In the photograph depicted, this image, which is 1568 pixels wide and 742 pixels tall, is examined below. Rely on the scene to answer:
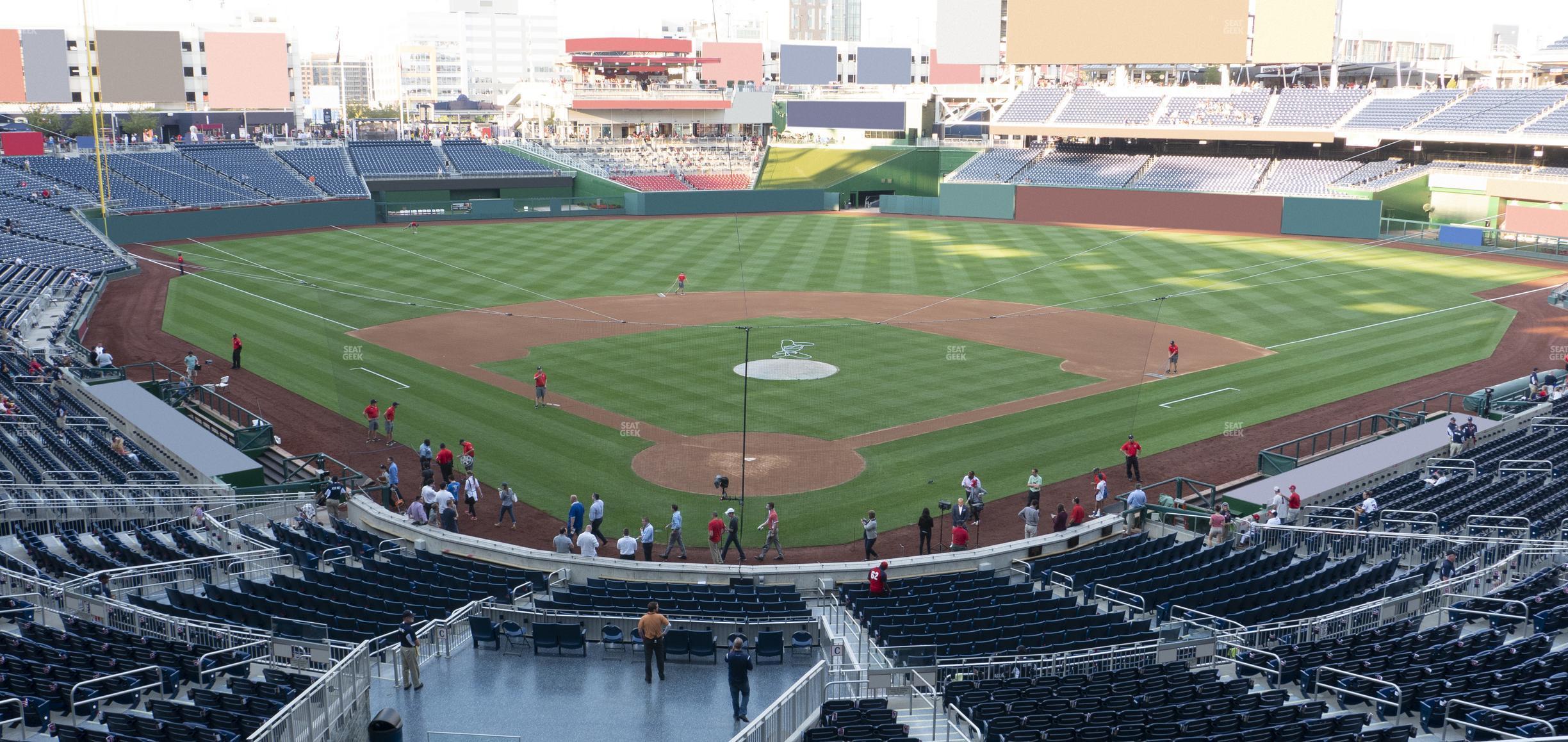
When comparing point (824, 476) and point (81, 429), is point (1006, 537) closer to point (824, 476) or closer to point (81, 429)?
point (824, 476)

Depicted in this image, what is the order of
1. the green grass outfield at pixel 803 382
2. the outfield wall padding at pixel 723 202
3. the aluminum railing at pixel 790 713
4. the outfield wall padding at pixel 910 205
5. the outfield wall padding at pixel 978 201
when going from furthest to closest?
the outfield wall padding at pixel 910 205
the outfield wall padding at pixel 723 202
the outfield wall padding at pixel 978 201
the green grass outfield at pixel 803 382
the aluminum railing at pixel 790 713

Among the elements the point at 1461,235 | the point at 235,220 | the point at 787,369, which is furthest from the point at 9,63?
the point at 1461,235

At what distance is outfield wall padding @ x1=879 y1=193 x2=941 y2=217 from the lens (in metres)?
→ 76.7

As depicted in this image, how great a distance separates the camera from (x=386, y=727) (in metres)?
11.4

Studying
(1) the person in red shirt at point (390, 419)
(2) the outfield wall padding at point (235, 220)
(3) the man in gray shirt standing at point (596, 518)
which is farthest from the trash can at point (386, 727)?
(2) the outfield wall padding at point (235, 220)

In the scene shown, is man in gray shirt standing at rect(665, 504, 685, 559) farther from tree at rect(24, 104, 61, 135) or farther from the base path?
tree at rect(24, 104, 61, 135)

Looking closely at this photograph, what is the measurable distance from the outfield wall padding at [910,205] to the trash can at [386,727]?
67.1 meters

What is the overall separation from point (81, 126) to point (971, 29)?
6585 cm

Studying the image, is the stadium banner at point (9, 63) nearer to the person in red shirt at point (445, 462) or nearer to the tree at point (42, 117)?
the tree at point (42, 117)

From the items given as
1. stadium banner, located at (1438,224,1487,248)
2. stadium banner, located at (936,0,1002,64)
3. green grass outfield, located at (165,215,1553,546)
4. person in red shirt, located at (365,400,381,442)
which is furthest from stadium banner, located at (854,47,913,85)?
person in red shirt, located at (365,400,381,442)

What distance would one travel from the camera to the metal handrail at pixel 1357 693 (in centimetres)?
1160

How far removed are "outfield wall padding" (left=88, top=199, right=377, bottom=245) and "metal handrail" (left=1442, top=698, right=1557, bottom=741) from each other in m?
60.7

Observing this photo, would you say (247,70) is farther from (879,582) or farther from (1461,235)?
(879,582)

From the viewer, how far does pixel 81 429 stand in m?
25.3
